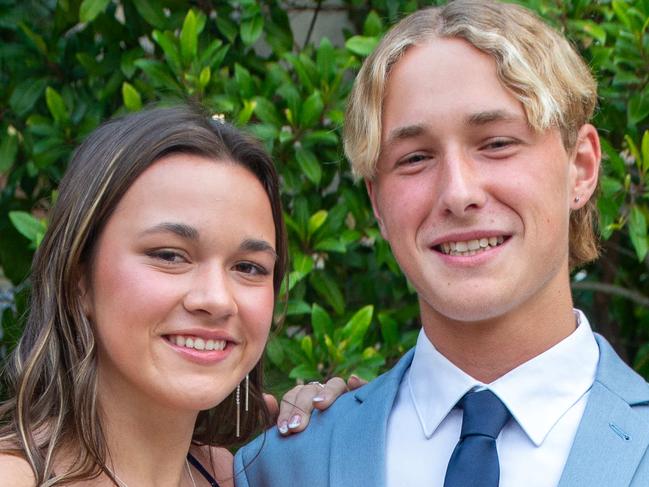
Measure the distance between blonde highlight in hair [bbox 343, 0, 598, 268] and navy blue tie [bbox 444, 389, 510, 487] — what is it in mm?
674

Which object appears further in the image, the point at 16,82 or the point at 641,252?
the point at 16,82

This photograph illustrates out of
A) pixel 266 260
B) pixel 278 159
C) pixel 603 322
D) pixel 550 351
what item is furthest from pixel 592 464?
pixel 603 322

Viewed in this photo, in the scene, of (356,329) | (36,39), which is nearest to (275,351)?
(356,329)

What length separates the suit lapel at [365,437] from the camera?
9.07 ft

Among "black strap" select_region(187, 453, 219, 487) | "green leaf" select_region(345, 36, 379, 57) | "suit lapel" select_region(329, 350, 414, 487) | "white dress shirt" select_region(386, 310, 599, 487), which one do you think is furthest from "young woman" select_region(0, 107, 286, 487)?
"green leaf" select_region(345, 36, 379, 57)

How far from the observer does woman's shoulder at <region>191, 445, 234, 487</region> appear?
311cm

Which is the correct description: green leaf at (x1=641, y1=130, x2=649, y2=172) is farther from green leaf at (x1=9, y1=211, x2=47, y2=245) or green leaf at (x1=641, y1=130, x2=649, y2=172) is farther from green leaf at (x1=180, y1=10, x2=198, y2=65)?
green leaf at (x1=9, y1=211, x2=47, y2=245)

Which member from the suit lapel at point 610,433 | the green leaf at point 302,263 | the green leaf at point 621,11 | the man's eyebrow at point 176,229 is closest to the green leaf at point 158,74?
the green leaf at point 302,263

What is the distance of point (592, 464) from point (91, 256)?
126 centimetres

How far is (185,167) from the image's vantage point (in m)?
2.70

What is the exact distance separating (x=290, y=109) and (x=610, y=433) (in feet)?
5.15

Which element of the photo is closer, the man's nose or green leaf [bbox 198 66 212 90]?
the man's nose

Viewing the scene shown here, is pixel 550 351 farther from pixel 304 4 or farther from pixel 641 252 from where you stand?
pixel 304 4

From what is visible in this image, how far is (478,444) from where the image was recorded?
262 centimetres
